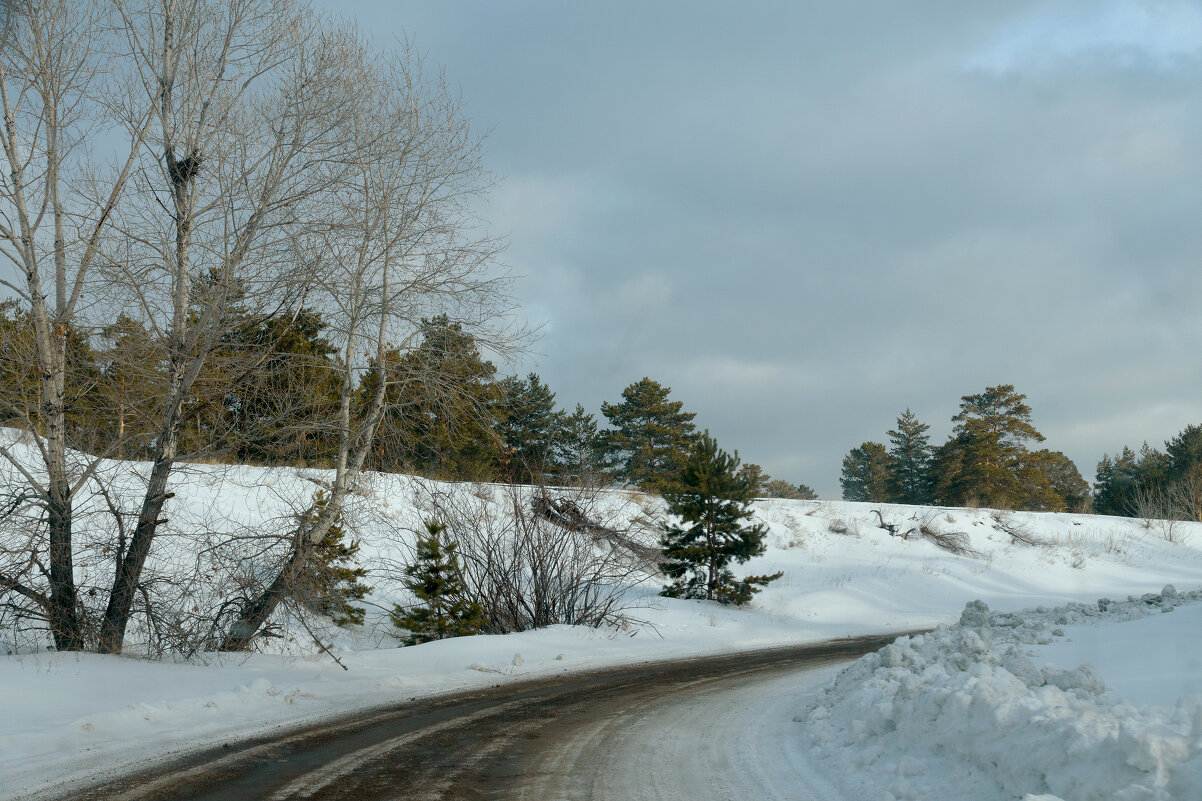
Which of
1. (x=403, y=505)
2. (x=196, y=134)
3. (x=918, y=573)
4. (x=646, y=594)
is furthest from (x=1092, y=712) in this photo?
(x=918, y=573)

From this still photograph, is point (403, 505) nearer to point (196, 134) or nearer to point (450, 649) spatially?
point (450, 649)

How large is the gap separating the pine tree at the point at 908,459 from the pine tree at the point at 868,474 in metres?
1.20

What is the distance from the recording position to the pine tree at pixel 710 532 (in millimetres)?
21953

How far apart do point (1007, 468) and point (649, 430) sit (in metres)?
31.2

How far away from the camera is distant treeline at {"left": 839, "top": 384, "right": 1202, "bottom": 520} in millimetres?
60219

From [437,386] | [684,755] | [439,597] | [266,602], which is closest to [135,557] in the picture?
[266,602]

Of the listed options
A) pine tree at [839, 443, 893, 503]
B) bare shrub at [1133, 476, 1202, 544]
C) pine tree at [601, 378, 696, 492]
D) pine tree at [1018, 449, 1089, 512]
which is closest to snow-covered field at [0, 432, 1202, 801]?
bare shrub at [1133, 476, 1202, 544]

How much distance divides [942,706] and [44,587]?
10714 millimetres

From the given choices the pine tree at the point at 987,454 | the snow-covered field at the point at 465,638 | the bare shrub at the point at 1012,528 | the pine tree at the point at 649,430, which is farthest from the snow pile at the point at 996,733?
the pine tree at the point at 987,454

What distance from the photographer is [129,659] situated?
33.9 feet

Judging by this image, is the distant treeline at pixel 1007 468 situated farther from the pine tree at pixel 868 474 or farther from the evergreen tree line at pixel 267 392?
the evergreen tree line at pixel 267 392

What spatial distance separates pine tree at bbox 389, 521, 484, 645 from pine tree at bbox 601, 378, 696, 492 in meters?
32.1

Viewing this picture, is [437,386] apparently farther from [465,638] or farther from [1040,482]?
[1040,482]

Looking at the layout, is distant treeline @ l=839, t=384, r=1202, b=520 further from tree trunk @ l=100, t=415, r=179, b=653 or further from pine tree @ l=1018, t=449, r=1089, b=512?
tree trunk @ l=100, t=415, r=179, b=653
